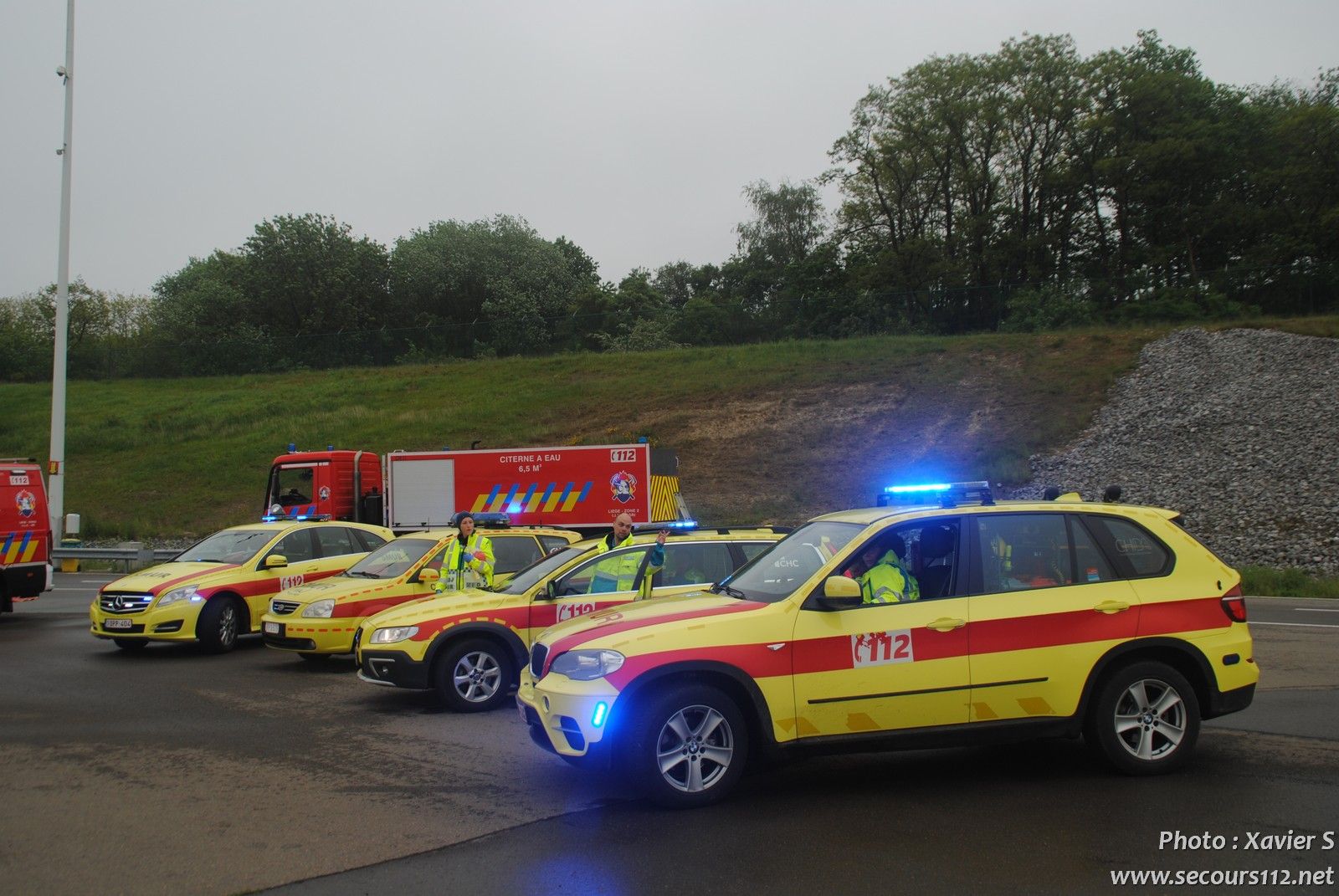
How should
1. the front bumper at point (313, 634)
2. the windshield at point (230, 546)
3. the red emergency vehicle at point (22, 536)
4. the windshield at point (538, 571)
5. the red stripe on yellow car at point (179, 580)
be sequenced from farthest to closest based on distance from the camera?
1. the red emergency vehicle at point (22, 536)
2. the windshield at point (230, 546)
3. the red stripe on yellow car at point (179, 580)
4. the front bumper at point (313, 634)
5. the windshield at point (538, 571)

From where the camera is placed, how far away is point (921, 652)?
5.77 meters

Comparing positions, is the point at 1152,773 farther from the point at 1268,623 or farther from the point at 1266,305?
the point at 1266,305

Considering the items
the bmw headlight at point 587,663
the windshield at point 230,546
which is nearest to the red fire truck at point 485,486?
the windshield at point 230,546

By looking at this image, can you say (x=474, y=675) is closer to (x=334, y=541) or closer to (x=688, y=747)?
(x=688, y=747)

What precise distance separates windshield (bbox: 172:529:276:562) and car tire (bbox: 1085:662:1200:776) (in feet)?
34.3

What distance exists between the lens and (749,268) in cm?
6838

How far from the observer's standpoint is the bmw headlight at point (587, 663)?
5.54m

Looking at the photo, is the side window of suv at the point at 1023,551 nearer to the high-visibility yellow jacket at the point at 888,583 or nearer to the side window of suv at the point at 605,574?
the high-visibility yellow jacket at the point at 888,583

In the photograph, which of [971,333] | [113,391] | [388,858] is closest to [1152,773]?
[388,858]

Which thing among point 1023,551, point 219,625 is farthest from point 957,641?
point 219,625

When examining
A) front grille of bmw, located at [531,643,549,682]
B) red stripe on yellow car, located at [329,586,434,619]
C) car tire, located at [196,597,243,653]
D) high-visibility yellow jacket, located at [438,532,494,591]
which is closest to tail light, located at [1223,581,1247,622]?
front grille of bmw, located at [531,643,549,682]

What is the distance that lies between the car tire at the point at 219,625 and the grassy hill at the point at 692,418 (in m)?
17.9

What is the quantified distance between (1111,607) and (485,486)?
17.4 meters

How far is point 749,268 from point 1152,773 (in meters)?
64.0
